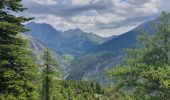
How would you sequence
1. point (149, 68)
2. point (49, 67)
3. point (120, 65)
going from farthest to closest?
point (49, 67) < point (120, 65) < point (149, 68)

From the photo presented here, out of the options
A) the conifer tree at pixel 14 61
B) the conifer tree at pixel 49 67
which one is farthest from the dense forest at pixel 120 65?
the conifer tree at pixel 49 67

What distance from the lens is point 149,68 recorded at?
82.0 feet

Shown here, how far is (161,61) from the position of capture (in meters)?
26.1

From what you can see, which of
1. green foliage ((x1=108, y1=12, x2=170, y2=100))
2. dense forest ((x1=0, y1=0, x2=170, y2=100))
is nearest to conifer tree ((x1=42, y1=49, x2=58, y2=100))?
dense forest ((x1=0, y1=0, x2=170, y2=100))

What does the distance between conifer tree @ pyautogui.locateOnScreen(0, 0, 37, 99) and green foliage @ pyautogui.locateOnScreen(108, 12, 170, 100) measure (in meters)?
6.37

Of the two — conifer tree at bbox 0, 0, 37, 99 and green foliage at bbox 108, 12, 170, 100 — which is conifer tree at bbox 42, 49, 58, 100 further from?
green foliage at bbox 108, 12, 170, 100

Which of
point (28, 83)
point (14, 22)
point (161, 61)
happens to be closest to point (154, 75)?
point (161, 61)

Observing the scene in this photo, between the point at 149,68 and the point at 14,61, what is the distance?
9.50m

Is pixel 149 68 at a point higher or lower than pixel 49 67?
higher

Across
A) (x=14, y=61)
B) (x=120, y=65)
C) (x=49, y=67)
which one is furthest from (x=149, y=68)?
(x=49, y=67)

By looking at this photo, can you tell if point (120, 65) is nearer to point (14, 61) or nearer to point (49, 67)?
point (14, 61)

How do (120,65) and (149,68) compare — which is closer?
(149,68)

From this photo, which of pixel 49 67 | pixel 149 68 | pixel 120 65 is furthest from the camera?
pixel 49 67

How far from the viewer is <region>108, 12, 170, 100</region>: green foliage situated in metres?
24.1
